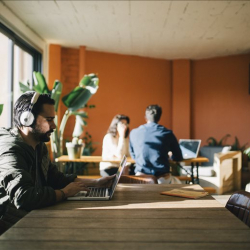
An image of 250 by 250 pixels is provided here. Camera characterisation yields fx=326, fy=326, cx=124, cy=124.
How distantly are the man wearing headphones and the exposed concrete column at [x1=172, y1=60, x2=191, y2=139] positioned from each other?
218 inches

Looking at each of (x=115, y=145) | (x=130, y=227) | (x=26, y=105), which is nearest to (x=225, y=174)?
(x=115, y=145)

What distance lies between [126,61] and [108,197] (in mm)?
5781

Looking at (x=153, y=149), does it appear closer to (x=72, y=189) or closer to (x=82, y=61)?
(x=72, y=189)

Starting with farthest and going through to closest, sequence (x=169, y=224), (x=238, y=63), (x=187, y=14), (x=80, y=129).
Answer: (x=238, y=63) < (x=80, y=129) < (x=187, y=14) < (x=169, y=224)

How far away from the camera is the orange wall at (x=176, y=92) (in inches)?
279

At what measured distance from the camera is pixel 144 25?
523 centimetres

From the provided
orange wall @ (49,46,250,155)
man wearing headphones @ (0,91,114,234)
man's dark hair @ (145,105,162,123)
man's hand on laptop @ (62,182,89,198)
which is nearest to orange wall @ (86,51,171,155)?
orange wall @ (49,46,250,155)

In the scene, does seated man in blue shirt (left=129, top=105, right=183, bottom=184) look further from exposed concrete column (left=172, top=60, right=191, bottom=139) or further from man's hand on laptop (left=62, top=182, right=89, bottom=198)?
exposed concrete column (left=172, top=60, right=191, bottom=139)

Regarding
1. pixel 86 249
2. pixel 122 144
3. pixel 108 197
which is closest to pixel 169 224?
pixel 86 249

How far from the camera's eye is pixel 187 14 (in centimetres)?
469

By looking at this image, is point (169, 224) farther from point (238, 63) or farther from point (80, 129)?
point (238, 63)

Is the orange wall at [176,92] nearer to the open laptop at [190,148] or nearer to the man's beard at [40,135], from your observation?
the open laptop at [190,148]

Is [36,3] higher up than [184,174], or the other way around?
[36,3]

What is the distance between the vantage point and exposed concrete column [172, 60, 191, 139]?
24.6 ft
